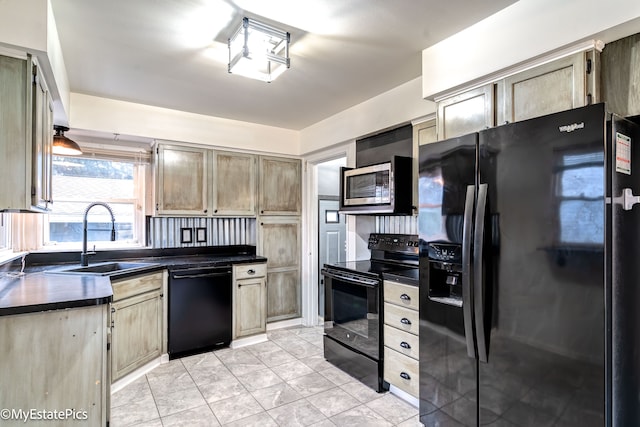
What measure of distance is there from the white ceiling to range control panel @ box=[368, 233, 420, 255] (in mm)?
1350

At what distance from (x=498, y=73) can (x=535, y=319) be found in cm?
135

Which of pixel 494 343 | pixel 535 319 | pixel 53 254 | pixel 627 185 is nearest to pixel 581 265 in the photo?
pixel 535 319

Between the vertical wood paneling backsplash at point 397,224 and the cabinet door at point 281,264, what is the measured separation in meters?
1.28

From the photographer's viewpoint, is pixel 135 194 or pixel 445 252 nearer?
pixel 445 252

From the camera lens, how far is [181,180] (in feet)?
12.1

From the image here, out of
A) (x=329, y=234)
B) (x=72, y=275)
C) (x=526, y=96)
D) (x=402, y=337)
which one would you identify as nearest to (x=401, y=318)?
(x=402, y=337)

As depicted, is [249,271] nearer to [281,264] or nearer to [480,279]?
[281,264]

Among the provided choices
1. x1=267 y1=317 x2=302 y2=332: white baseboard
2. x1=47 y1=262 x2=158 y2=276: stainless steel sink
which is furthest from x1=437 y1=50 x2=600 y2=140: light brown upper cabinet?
x1=267 y1=317 x2=302 y2=332: white baseboard

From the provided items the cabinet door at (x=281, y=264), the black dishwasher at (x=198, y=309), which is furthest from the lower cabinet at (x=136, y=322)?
the cabinet door at (x=281, y=264)

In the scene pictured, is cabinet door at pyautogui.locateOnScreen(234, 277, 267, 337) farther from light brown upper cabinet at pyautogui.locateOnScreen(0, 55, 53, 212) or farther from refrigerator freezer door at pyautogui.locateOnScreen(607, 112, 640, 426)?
refrigerator freezer door at pyautogui.locateOnScreen(607, 112, 640, 426)

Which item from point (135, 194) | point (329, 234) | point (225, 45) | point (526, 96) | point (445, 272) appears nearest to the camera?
point (526, 96)

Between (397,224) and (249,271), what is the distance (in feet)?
5.46

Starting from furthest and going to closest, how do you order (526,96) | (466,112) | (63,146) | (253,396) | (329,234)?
(329,234), (63,146), (253,396), (466,112), (526,96)

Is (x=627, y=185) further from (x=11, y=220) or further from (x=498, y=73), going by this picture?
(x=11, y=220)
